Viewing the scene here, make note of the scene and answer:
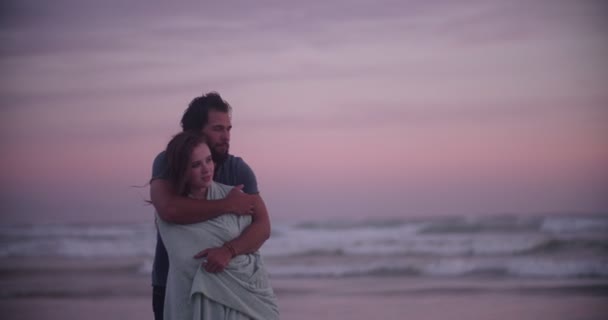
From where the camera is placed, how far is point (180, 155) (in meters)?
2.24

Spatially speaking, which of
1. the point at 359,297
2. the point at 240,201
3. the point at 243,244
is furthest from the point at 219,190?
the point at 359,297

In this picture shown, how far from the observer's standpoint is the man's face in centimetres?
249

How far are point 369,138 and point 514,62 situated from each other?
1605mm

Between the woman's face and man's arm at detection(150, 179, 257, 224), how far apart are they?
0.23ft

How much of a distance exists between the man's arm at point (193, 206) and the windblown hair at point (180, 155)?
0.03m

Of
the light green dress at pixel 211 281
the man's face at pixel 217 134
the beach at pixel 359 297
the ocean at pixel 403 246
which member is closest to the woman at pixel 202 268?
the light green dress at pixel 211 281

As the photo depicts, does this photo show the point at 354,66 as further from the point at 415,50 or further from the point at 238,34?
the point at 238,34

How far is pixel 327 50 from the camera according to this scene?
6680 mm

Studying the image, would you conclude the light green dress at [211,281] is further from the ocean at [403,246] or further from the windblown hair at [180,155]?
the ocean at [403,246]

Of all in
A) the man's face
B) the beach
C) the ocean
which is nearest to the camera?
the man's face

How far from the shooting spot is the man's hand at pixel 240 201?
2232 millimetres

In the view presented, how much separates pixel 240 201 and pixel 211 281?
26 centimetres

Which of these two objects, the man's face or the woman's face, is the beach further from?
the woman's face

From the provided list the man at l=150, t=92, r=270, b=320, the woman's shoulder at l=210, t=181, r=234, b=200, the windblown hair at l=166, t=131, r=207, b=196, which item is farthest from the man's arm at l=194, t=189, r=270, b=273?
the windblown hair at l=166, t=131, r=207, b=196
